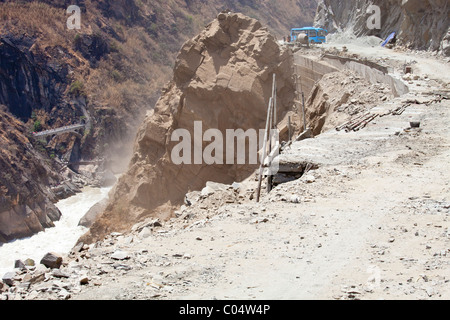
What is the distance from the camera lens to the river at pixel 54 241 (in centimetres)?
2282

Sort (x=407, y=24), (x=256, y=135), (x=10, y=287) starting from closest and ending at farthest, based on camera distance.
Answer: (x=10, y=287), (x=256, y=135), (x=407, y=24)

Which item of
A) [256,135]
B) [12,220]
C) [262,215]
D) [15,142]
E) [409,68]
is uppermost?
[409,68]

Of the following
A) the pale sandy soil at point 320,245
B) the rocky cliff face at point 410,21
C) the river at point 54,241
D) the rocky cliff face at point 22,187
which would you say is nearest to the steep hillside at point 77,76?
the rocky cliff face at point 22,187

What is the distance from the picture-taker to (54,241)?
24.8 m

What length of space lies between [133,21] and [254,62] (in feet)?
136

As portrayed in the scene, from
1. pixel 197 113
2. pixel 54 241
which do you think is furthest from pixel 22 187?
pixel 197 113

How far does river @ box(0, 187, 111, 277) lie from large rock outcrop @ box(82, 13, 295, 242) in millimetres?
4680

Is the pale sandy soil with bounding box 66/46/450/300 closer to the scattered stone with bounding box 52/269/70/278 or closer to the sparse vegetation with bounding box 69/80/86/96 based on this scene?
the scattered stone with bounding box 52/269/70/278

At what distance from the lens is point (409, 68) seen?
55.1ft

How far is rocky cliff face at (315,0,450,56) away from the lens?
20.8 m

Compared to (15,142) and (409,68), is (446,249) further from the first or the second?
(15,142)

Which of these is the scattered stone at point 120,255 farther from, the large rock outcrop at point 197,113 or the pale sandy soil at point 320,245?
the large rock outcrop at point 197,113

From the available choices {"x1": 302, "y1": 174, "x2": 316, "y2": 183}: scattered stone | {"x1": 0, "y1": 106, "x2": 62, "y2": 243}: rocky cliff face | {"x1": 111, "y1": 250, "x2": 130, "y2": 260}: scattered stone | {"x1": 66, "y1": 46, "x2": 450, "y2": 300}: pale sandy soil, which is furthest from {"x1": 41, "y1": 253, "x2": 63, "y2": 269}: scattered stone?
{"x1": 0, "y1": 106, "x2": 62, "y2": 243}: rocky cliff face
